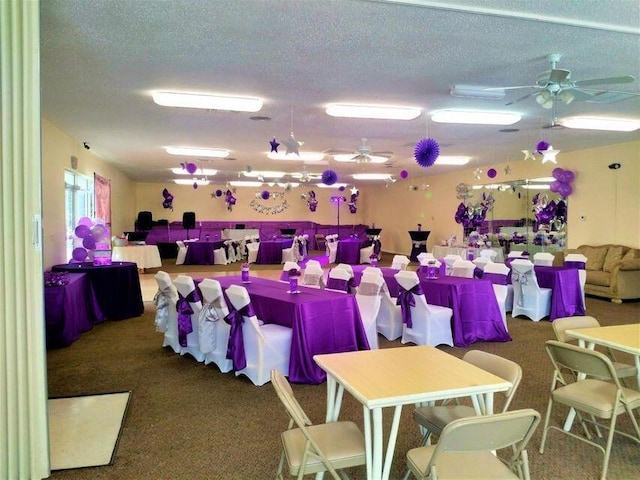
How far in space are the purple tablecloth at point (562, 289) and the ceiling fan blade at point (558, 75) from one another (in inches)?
152

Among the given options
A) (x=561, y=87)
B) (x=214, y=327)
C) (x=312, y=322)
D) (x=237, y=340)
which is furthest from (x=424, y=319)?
(x=561, y=87)

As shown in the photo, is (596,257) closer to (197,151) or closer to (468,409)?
(468,409)

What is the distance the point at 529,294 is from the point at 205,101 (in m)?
5.38

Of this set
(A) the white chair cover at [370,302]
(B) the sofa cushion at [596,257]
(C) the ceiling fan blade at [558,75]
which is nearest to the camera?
(C) the ceiling fan blade at [558,75]

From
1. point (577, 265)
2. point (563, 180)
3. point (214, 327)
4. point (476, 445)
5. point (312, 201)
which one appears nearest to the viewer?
point (476, 445)

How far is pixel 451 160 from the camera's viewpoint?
37.4 feet

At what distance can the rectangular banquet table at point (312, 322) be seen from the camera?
13.9ft

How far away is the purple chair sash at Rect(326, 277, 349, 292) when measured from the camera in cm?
601

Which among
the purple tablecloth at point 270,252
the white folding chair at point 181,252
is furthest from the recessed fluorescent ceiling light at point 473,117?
the white folding chair at point 181,252

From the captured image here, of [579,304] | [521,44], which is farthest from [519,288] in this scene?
[521,44]

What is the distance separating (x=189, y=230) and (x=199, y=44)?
15.4m

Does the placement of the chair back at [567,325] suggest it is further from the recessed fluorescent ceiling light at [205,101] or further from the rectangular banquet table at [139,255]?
the rectangular banquet table at [139,255]

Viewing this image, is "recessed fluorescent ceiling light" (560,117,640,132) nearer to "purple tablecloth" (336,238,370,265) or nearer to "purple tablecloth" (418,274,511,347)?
"purple tablecloth" (418,274,511,347)

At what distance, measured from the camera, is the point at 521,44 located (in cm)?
374
